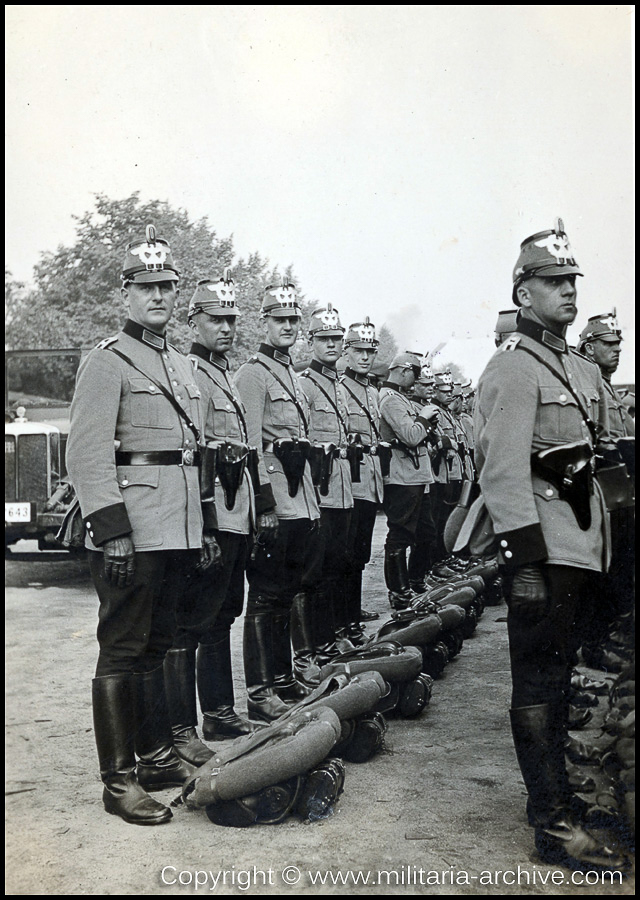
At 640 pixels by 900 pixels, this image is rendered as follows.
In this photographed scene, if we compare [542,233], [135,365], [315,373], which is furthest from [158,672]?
[315,373]

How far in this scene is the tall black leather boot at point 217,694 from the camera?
183 inches

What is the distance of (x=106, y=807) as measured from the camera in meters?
3.60

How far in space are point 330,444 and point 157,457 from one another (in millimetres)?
2603

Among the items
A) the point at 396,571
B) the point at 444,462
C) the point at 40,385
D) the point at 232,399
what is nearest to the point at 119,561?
the point at 232,399

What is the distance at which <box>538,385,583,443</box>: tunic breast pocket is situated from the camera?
3.33 metres

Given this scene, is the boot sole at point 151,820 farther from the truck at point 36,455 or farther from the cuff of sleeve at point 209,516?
the truck at point 36,455

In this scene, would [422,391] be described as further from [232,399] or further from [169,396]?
[169,396]

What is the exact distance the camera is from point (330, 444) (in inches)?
248

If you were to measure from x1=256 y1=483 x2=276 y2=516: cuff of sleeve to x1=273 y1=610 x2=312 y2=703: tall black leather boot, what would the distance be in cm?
63

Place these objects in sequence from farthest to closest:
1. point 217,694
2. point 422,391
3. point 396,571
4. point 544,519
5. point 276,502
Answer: point 422,391
point 396,571
point 276,502
point 217,694
point 544,519

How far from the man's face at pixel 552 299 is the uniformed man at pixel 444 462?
18.4 feet

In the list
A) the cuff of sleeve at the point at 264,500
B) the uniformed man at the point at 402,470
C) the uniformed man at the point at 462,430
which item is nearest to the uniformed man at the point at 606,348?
the cuff of sleeve at the point at 264,500

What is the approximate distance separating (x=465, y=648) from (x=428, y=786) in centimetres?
283

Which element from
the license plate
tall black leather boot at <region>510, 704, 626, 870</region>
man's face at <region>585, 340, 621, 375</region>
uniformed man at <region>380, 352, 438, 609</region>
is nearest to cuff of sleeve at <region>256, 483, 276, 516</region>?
tall black leather boot at <region>510, 704, 626, 870</region>
